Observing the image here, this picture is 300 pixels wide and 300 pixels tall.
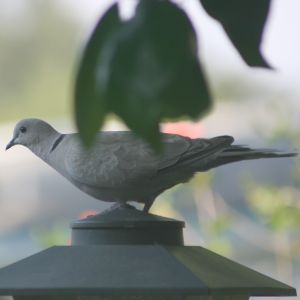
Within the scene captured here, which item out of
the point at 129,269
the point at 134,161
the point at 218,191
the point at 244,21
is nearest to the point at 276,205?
the point at 218,191

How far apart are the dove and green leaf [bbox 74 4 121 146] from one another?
72 cm

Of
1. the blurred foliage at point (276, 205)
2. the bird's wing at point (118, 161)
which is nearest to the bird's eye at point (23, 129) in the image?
the bird's wing at point (118, 161)

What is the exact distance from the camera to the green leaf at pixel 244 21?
59 cm

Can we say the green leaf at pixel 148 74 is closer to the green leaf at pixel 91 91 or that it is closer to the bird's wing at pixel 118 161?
the green leaf at pixel 91 91

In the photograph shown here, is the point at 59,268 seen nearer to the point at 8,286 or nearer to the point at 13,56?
the point at 8,286

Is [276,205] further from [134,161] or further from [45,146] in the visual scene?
[134,161]

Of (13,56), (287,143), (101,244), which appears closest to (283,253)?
(287,143)

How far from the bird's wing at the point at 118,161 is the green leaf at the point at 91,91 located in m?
0.77

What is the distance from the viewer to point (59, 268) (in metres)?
1.21

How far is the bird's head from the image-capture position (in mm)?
1531

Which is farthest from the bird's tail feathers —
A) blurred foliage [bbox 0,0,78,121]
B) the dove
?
blurred foliage [bbox 0,0,78,121]

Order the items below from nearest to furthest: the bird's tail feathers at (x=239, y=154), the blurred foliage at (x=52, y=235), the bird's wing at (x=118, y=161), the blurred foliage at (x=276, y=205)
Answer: the bird's wing at (x=118, y=161) < the bird's tail feathers at (x=239, y=154) < the blurred foliage at (x=276, y=205) < the blurred foliage at (x=52, y=235)

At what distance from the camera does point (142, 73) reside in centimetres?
52

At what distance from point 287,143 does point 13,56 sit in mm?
2176
